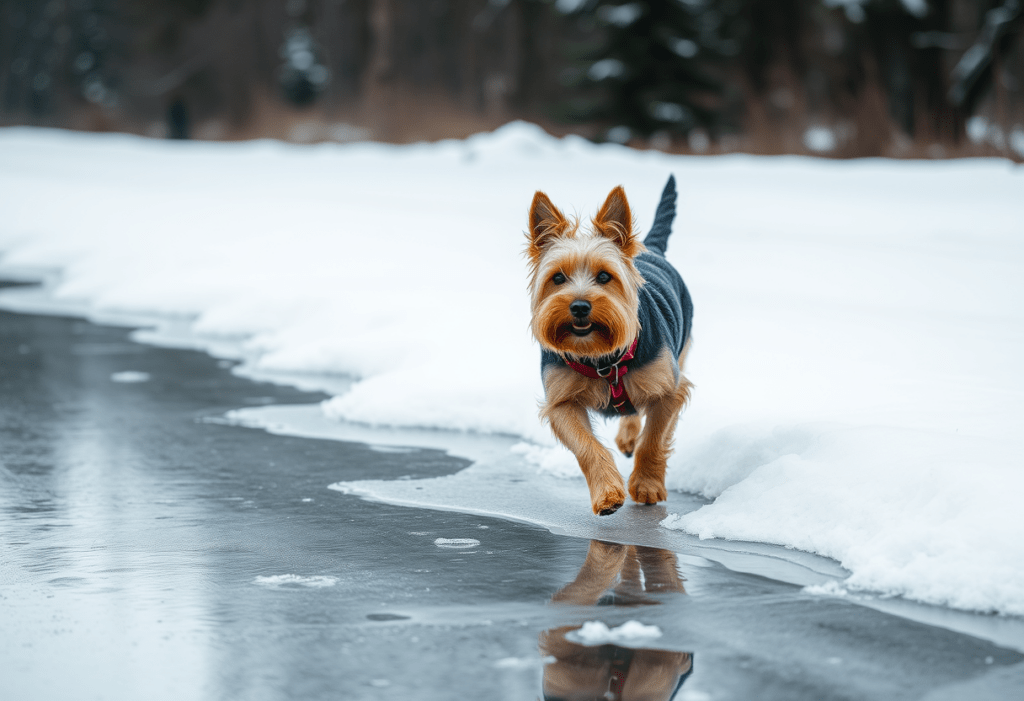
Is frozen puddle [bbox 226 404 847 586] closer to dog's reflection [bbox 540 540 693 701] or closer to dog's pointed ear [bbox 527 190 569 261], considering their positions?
dog's reflection [bbox 540 540 693 701]

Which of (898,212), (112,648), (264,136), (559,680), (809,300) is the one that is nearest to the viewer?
(559,680)

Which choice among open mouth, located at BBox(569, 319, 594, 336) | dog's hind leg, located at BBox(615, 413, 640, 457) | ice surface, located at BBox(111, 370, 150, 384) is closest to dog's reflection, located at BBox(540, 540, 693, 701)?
open mouth, located at BBox(569, 319, 594, 336)

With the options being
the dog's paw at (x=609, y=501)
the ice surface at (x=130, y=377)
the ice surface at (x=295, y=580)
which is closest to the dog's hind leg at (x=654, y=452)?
the dog's paw at (x=609, y=501)

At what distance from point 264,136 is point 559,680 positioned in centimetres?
3066

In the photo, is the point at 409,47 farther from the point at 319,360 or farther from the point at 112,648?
the point at 112,648

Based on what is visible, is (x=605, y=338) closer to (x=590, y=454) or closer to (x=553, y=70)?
(x=590, y=454)

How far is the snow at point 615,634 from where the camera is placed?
3.75 metres

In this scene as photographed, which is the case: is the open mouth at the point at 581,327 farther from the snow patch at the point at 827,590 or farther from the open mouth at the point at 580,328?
the snow patch at the point at 827,590

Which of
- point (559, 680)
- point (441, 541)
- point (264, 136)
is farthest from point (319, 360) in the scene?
point (264, 136)

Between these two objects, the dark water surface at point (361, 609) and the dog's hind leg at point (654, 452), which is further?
the dog's hind leg at point (654, 452)

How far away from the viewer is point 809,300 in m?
9.71

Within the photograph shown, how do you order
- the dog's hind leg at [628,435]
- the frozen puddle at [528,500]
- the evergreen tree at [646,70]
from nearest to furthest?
Answer: the frozen puddle at [528,500], the dog's hind leg at [628,435], the evergreen tree at [646,70]

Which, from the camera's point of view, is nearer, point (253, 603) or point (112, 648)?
point (112, 648)

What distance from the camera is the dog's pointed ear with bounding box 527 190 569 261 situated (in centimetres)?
510
